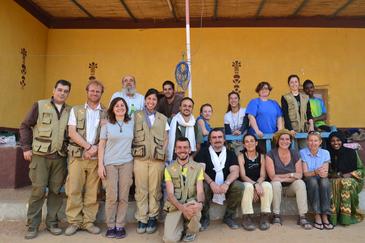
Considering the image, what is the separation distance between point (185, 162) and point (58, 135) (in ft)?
4.63

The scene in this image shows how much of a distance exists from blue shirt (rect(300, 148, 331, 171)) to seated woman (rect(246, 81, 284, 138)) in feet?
1.82

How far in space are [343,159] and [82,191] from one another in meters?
3.14

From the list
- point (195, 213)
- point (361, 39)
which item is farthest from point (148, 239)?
point (361, 39)

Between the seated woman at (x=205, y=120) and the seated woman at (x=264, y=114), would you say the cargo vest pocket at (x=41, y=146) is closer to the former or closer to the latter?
the seated woman at (x=205, y=120)

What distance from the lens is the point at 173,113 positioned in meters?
4.74

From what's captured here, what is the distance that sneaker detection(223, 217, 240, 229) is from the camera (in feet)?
13.2

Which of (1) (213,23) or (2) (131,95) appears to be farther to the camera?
(1) (213,23)

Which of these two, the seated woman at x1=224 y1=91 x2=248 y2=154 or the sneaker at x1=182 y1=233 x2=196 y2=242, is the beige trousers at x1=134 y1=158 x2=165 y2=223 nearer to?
the sneaker at x1=182 y1=233 x2=196 y2=242

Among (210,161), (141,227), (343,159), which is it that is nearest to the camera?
(141,227)

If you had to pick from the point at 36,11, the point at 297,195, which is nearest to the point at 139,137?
the point at 297,195

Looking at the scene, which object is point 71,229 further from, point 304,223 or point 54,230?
point 304,223

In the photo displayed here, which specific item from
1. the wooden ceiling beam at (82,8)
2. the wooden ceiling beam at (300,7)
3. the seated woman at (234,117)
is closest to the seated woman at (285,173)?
the seated woman at (234,117)

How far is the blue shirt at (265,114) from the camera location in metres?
4.70

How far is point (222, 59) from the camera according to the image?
7699mm
